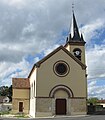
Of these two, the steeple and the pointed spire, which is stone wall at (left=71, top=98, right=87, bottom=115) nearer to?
the steeple

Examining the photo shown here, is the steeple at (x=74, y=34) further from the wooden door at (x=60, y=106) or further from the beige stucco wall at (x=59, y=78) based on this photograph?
the wooden door at (x=60, y=106)

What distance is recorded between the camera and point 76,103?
43.3 metres

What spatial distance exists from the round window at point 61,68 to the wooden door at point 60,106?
4.04m

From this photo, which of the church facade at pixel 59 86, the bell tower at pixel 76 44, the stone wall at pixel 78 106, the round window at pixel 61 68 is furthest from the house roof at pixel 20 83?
the stone wall at pixel 78 106

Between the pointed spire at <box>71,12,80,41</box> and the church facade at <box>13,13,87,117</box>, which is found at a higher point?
the pointed spire at <box>71,12,80,41</box>

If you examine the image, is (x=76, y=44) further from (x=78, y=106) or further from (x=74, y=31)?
(x=78, y=106)

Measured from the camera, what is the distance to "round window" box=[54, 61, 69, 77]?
4397 cm

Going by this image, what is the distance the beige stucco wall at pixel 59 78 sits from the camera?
4288 centimetres

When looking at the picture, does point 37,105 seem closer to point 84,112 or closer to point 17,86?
point 84,112

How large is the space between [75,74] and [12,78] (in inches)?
663

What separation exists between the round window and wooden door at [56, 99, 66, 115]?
159 inches

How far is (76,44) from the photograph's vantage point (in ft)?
178

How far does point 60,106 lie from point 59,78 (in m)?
4.31

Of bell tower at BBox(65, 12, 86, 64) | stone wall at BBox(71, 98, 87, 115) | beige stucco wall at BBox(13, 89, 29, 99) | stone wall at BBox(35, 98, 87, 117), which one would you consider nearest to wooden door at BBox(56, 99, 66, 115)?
stone wall at BBox(35, 98, 87, 117)
